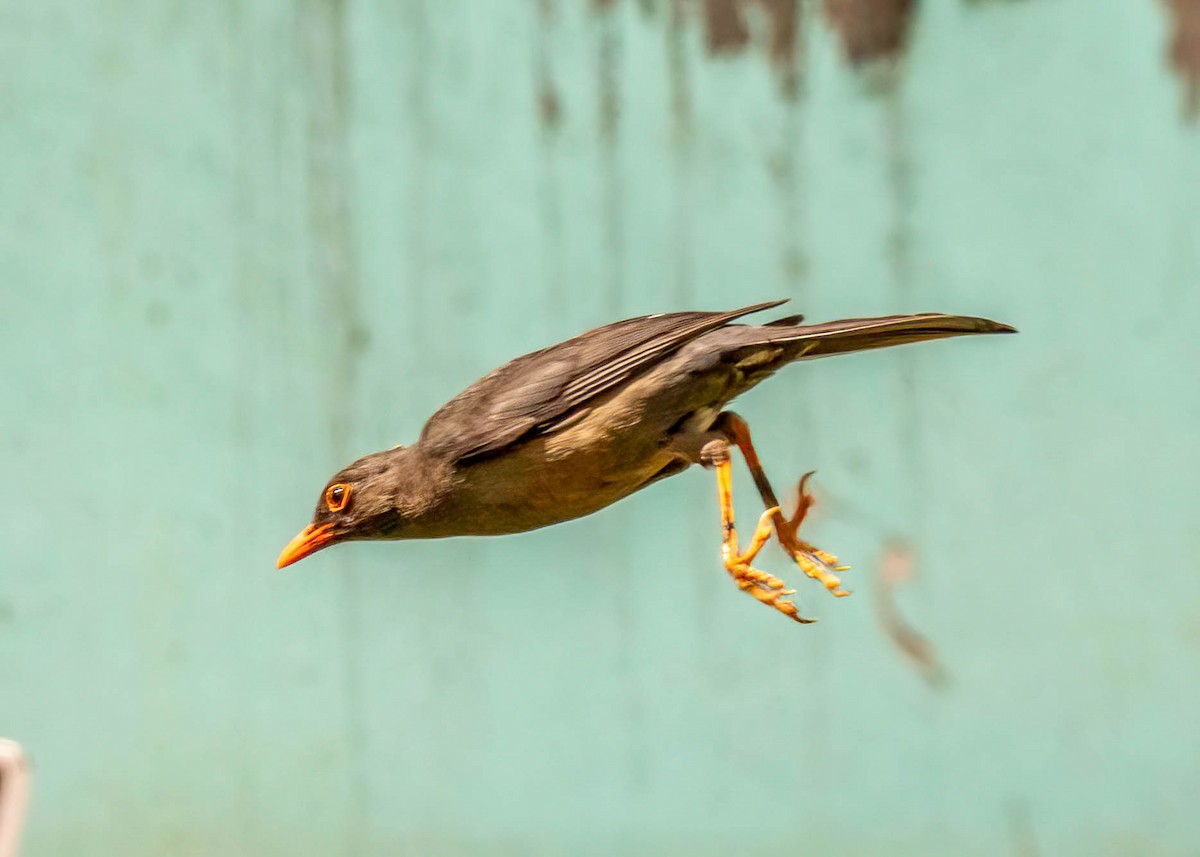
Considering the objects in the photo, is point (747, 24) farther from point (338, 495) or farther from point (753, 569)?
point (753, 569)

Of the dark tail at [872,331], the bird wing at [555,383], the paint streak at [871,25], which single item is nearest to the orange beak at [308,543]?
the bird wing at [555,383]

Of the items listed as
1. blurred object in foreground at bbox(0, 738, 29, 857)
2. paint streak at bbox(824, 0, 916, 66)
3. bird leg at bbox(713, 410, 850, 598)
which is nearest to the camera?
bird leg at bbox(713, 410, 850, 598)

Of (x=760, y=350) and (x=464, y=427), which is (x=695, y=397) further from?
(x=464, y=427)

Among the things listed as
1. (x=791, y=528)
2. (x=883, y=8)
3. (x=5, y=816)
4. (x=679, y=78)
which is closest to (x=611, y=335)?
(x=791, y=528)

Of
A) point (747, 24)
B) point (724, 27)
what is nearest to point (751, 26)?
point (747, 24)

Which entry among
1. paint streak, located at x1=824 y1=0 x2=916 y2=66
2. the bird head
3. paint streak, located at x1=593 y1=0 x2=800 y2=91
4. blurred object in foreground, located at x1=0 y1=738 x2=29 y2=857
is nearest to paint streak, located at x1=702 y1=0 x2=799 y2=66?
paint streak, located at x1=593 y1=0 x2=800 y2=91

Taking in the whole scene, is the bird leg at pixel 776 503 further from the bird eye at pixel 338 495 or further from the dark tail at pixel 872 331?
the bird eye at pixel 338 495

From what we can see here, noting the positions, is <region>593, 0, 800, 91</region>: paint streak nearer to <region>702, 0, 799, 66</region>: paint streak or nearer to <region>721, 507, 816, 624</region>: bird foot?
<region>702, 0, 799, 66</region>: paint streak
